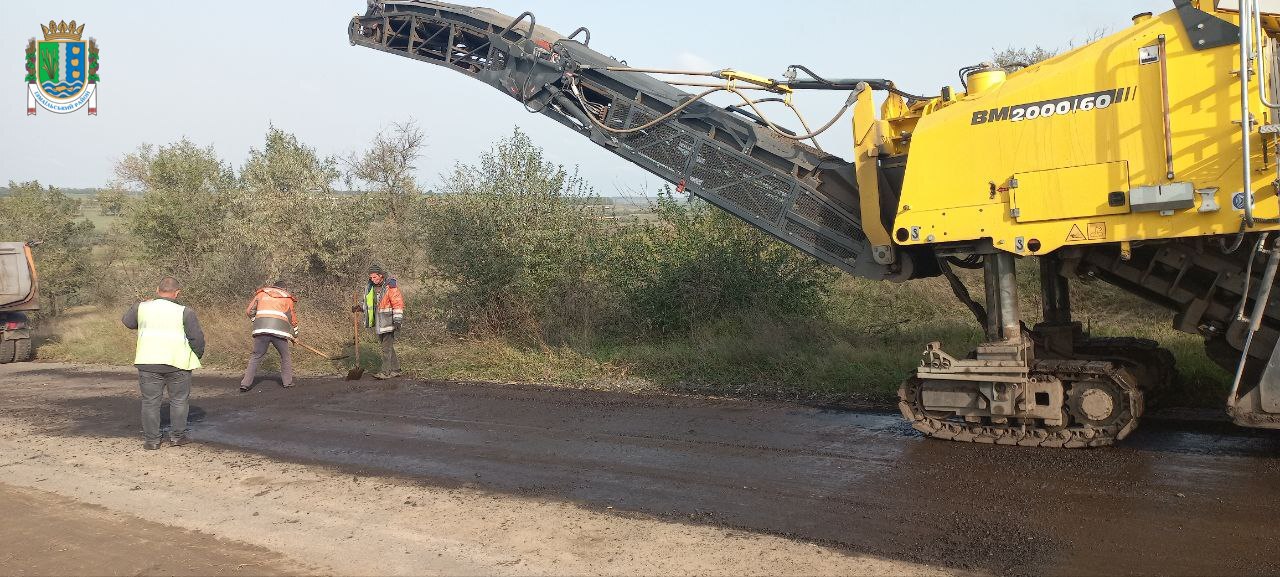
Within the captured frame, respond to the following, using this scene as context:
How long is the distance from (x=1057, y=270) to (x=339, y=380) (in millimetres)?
9203

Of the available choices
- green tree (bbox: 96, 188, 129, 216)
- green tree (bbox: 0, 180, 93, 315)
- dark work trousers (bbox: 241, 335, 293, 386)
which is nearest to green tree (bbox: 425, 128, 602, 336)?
dark work trousers (bbox: 241, 335, 293, 386)

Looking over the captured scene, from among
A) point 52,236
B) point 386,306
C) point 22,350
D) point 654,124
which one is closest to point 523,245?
point 386,306

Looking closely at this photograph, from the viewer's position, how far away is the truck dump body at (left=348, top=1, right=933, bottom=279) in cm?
786

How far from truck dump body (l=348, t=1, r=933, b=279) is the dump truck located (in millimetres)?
12853

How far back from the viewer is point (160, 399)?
8.22 meters

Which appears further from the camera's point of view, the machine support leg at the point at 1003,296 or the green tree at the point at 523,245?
the green tree at the point at 523,245

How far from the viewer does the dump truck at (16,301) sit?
17.8 metres

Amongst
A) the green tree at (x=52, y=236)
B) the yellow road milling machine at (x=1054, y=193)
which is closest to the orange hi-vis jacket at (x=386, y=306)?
the yellow road milling machine at (x=1054, y=193)

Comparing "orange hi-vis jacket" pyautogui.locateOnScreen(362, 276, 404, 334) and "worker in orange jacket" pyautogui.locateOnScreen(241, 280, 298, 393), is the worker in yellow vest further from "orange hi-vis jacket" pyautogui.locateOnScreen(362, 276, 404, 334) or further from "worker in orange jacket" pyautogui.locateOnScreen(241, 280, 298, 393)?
"orange hi-vis jacket" pyautogui.locateOnScreen(362, 276, 404, 334)

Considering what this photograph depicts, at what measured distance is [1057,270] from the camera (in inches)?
289

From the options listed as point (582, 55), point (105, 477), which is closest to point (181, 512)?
point (105, 477)

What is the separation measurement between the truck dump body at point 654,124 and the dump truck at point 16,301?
1285cm

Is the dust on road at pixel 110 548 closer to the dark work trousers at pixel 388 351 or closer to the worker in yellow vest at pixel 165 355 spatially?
the worker in yellow vest at pixel 165 355

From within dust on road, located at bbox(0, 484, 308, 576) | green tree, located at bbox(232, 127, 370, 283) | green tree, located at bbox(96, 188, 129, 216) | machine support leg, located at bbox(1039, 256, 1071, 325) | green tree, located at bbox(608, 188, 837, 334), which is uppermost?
green tree, located at bbox(96, 188, 129, 216)
